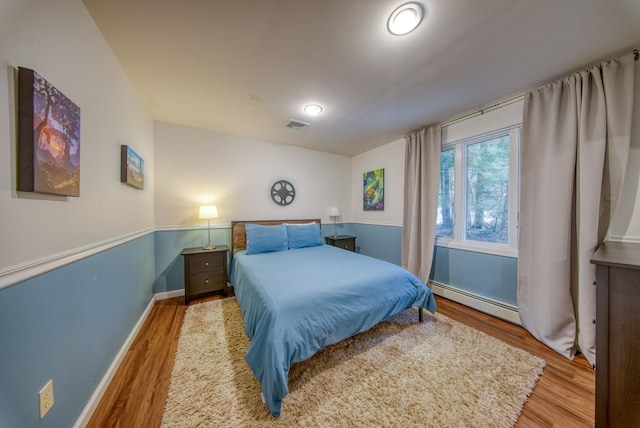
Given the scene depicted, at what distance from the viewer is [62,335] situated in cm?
107

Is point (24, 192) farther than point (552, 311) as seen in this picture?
No

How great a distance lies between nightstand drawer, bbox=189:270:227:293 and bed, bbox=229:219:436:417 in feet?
1.47

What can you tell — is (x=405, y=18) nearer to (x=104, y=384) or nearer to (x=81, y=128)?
(x=81, y=128)

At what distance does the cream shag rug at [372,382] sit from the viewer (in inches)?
49.9

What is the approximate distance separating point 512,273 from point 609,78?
1.79m

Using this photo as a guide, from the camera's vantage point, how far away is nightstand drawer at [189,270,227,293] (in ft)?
9.00

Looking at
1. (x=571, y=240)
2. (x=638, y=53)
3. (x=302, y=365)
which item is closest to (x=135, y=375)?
(x=302, y=365)

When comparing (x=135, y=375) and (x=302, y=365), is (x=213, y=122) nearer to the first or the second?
(x=135, y=375)

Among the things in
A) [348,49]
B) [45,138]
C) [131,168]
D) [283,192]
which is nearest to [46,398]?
[45,138]

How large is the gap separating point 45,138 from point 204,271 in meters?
2.18

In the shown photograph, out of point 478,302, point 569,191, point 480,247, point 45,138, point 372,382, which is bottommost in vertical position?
point 372,382

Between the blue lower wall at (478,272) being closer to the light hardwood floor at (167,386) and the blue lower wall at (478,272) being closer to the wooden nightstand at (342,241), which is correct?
the light hardwood floor at (167,386)

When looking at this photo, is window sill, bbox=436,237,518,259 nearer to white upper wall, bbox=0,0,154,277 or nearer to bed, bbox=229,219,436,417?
bed, bbox=229,219,436,417

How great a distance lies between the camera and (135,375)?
62.3 inches
